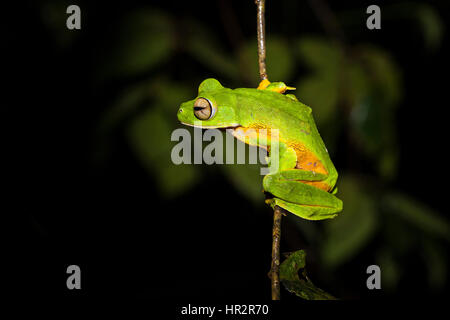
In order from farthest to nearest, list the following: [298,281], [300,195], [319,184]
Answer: [319,184]
[300,195]
[298,281]

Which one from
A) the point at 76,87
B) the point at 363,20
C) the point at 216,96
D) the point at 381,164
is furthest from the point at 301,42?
the point at 76,87

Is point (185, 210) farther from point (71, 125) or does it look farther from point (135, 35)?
point (135, 35)

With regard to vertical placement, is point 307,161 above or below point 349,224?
above

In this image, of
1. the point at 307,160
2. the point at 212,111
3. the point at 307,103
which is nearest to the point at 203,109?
the point at 212,111

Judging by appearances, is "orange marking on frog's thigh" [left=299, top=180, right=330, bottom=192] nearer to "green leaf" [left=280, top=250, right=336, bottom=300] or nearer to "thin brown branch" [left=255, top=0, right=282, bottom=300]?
"thin brown branch" [left=255, top=0, right=282, bottom=300]

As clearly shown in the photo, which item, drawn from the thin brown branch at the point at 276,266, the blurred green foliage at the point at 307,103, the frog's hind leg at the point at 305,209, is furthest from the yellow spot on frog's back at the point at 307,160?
the blurred green foliage at the point at 307,103

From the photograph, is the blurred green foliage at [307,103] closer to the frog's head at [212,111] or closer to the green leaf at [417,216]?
the green leaf at [417,216]

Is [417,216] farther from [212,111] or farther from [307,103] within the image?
[212,111]

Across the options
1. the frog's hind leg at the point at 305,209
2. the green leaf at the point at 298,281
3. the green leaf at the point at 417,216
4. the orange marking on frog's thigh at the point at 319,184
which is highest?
the orange marking on frog's thigh at the point at 319,184

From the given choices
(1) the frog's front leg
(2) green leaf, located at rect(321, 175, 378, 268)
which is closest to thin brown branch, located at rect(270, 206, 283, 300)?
(1) the frog's front leg
